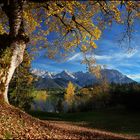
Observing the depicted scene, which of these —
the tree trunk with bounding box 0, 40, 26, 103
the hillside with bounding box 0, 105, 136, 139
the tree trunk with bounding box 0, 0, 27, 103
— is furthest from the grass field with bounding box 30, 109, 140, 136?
the tree trunk with bounding box 0, 0, 27, 103

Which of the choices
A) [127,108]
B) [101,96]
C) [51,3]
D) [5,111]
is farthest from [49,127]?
[101,96]

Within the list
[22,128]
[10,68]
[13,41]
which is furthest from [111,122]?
[22,128]

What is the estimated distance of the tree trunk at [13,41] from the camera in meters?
20.5

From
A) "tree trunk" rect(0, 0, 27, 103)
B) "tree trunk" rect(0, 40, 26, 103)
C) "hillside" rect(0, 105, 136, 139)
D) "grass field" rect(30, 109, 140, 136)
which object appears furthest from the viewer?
"grass field" rect(30, 109, 140, 136)

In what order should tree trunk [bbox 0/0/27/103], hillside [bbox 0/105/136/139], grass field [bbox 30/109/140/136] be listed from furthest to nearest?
grass field [bbox 30/109/140/136] → tree trunk [bbox 0/0/27/103] → hillside [bbox 0/105/136/139]

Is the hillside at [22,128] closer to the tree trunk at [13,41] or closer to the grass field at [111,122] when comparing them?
the tree trunk at [13,41]

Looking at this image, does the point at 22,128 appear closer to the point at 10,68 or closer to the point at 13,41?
the point at 10,68

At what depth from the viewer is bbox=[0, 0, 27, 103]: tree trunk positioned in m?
20.5

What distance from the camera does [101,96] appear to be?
302ft

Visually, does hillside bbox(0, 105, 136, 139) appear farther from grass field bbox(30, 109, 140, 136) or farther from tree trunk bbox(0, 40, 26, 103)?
grass field bbox(30, 109, 140, 136)

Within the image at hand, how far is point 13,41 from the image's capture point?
20938 millimetres

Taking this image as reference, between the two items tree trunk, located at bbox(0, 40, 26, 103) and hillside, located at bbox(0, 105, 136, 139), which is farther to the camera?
tree trunk, located at bbox(0, 40, 26, 103)

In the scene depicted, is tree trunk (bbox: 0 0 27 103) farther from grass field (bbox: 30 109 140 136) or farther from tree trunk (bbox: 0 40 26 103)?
grass field (bbox: 30 109 140 136)

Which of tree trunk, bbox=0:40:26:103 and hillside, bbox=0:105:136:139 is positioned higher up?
tree trunk, bbox=0:40:26:103
